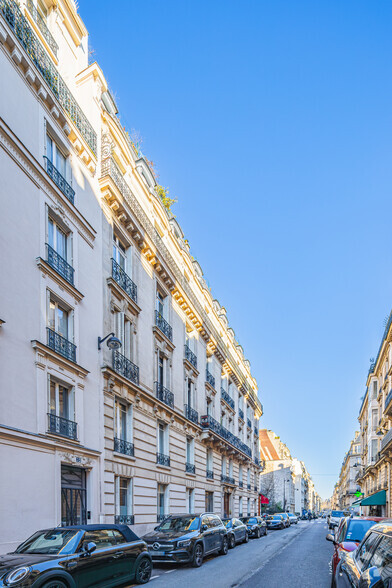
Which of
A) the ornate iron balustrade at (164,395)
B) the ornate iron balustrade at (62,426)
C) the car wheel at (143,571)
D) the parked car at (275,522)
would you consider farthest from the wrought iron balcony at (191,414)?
the parked car at (275,522)

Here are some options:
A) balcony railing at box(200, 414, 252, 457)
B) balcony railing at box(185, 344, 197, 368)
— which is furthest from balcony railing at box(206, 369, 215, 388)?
balcony railing at box(185, 344, 197, 368)

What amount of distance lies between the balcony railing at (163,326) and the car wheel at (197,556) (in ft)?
36.5

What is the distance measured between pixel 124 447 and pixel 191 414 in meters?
9.92

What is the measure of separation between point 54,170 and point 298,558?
1494 centimetres

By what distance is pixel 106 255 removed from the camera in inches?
779

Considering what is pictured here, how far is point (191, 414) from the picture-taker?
95.0 ft

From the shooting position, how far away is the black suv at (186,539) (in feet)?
48.0

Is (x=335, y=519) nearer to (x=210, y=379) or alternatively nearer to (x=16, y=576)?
(x=210, y=379)

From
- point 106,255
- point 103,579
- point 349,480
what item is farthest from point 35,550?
point 349,480

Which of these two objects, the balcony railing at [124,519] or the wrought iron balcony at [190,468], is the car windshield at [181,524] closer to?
the balcony railing at [124,519]

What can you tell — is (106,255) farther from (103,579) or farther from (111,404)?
(103,579)

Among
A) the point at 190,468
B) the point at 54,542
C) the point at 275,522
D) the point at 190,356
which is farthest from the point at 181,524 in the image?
the point at 275,522

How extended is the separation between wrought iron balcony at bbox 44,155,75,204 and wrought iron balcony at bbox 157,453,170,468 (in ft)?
39.6

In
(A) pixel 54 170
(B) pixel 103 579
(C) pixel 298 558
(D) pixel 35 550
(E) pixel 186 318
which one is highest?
(A) pixel 54 170
